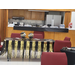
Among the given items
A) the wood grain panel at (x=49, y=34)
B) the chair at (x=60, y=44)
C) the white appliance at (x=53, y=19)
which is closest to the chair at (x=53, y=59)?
the chair at (x=60, y=44)

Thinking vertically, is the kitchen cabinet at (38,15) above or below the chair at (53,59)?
above

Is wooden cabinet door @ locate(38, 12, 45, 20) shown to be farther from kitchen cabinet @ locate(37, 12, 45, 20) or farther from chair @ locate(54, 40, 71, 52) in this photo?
chair @ locate(54, 40, 71, 52)

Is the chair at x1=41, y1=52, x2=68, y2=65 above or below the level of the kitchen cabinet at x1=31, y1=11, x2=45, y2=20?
below

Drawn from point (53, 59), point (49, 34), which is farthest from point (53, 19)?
point (53, 59)

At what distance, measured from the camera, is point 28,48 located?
600cm

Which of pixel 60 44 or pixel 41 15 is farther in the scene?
pixel 41 15

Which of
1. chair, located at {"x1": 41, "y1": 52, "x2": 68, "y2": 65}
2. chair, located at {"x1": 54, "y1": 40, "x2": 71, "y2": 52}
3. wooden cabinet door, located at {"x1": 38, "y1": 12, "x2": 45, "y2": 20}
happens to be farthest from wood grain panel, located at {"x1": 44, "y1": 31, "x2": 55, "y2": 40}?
chair, located at {"x1": 41, "y1": 52, "x2": 68, "y2": 65}

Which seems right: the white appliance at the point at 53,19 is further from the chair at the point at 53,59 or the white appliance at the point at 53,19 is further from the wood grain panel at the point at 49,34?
the chair at the point at 53,59

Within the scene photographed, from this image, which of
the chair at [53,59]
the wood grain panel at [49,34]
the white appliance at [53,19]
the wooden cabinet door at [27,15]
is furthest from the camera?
the wooden cabinet door at [27,15]

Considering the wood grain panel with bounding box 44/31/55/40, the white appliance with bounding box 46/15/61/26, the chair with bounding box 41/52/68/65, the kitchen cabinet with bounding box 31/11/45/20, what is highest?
the kitchen cabinet with bounding box 31/11/45/20

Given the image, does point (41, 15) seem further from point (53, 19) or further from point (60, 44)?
point (60, 44)

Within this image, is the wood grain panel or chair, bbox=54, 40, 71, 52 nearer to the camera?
chair, bbox=54, 40, 71, 52
